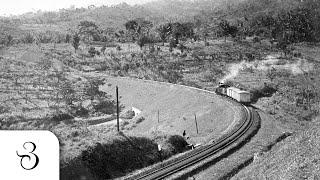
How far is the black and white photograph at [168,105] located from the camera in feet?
94.0

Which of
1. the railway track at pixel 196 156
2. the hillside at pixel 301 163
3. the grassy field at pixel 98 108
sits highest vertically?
the hillside at pixel 301 163

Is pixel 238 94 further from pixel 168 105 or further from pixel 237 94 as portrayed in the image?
pixel 168 105

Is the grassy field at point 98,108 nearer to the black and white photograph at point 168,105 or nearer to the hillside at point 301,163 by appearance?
the black and white photograph at point 168,105

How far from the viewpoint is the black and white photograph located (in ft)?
94.0

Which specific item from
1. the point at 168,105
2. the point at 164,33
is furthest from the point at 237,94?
the point at 164,33

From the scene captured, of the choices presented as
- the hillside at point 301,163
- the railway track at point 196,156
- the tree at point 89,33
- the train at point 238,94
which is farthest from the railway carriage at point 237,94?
the tree at point 89,33

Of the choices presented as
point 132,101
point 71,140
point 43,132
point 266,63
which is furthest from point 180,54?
point 43,132

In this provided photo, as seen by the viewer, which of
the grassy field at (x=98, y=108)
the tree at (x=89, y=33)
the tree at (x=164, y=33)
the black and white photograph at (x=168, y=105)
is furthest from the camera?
the tree at (x=89, y=33)

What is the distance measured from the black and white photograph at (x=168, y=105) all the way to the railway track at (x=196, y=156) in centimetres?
11

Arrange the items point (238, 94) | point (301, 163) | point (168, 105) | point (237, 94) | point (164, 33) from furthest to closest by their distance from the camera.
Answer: point (164, 33) → point (168, 105) → point (237, 94) → point (238, 94) → point (301, 163)

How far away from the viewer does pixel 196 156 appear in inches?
1446

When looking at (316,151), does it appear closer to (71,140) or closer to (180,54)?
(71,140)

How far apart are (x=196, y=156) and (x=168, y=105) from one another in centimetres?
3611

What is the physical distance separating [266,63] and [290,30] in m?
43.7
